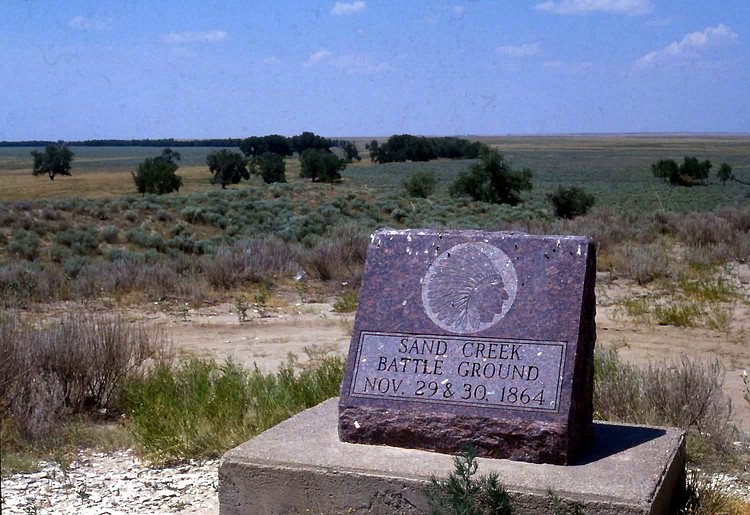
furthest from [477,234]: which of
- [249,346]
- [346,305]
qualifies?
[346,305]

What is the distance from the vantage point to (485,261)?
5.59 metres

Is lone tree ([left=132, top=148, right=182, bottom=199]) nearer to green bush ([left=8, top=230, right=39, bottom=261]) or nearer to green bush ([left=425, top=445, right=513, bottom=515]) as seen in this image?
green bush ([left=8, top=230, right=39, bottom=261])

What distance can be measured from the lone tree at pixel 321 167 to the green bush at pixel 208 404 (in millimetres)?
46303

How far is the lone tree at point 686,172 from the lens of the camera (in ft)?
186

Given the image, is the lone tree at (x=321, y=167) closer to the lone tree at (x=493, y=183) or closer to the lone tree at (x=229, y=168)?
the lone tree at (x=229, y=168)

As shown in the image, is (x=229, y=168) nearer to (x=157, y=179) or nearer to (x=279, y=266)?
(x=157, y=179)

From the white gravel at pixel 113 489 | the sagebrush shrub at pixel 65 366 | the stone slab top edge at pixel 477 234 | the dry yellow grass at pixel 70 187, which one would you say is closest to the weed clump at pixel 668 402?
the stone slab top edge at pixel 477 234

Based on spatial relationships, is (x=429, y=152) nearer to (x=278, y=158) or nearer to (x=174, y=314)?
(x=278, y=158)

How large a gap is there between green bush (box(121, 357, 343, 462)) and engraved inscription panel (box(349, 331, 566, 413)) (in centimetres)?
158

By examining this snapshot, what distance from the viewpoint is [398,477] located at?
193 inches

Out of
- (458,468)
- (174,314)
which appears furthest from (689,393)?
(174,314)

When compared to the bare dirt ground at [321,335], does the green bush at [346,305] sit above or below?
above

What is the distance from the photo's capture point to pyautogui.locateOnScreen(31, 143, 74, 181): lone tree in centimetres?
7725

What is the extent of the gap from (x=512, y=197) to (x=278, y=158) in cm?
2365
